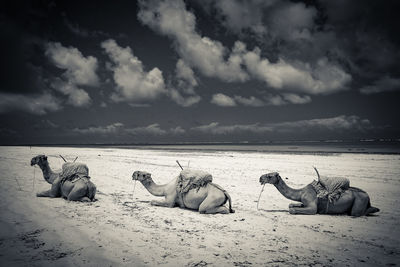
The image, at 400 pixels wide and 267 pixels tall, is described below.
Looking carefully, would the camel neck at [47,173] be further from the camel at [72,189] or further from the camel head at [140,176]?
the camel head at [140,176]

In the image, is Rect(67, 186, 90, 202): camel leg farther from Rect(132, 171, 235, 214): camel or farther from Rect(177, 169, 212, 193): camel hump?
Rect(177, 169, 212, 193): camel hump

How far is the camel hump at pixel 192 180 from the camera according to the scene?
7219 mm

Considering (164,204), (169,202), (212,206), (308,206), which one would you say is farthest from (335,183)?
(164,204)

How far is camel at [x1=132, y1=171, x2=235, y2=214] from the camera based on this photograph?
6.92 metres

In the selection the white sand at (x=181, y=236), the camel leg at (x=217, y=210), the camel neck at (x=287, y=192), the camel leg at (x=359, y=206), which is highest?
the camel neck at (x=287, y=192)

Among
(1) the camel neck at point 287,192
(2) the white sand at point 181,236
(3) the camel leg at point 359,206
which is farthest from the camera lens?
(1) the camel neck at point 287,192

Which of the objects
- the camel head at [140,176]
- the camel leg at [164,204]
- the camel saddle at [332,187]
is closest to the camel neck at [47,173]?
the camel head at [140,176]

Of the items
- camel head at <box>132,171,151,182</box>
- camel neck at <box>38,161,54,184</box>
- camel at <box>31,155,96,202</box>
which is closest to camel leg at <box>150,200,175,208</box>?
camel head at <box>132,171,151,182</box>

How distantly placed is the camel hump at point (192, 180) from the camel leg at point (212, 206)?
0.51 metres

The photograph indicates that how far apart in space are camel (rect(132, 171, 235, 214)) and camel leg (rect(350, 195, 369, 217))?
3.23m

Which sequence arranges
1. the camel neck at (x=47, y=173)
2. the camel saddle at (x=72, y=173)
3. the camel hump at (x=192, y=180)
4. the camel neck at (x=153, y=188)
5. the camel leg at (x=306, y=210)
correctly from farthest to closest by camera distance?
the camel neck at (x=47, y=173), the camel saddle at (x=72, y=173), the camel neck at (x=153, y=188), the camel hump at (x=192, y=180), the camel leg at (x=306, y=210)

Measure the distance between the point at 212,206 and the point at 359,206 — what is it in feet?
12.9

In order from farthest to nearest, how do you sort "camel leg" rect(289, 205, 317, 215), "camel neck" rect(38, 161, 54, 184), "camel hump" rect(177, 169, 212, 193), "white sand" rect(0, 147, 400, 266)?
"camel neck" rect(38, 161, 54, 184) → "camel hump" rect(177, 169, 212, 193) → "camel leg" rect(289, 205, 317, 215) → "white sand" rect(0, 147, 400, 266)

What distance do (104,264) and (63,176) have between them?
5.15 metres
